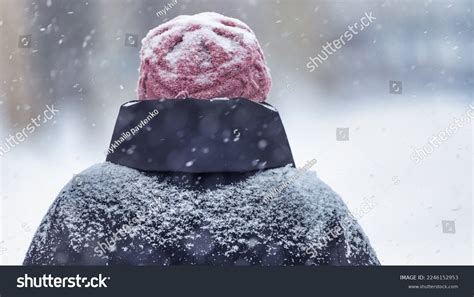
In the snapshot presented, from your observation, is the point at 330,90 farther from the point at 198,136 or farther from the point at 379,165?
the point at 198,136

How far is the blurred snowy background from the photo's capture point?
1577 mm

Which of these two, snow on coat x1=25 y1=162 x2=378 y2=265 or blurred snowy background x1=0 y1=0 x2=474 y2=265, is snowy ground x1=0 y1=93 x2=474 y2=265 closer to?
blurred snowy background x1=0 y1=0 x2=474 y2=265

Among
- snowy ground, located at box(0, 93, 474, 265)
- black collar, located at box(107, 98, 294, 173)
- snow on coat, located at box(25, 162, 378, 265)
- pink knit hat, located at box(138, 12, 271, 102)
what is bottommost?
snowy ground, located at box(0, 93, 474, 265)

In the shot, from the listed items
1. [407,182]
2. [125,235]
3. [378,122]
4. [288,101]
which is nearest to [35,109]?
[288,101]

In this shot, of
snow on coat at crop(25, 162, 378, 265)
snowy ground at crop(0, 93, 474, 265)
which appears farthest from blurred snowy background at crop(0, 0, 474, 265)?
snow on coat at crop(25, 162, 378, 265)

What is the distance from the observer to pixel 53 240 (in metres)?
0.95

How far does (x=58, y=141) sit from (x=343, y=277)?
0.92 meters

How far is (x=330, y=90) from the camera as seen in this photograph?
1.68 m

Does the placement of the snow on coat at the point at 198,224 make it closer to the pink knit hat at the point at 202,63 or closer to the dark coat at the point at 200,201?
the dark coat at the point at 200,201

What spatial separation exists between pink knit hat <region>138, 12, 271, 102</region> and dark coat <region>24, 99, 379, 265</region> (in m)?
0.02

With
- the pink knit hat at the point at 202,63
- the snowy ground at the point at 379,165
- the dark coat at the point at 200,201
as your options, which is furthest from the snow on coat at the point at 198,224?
the snowy ground at the point at 379,165

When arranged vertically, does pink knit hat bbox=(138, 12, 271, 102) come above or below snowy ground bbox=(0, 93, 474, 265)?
above

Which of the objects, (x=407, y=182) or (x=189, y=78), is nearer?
(x=189, y=78)

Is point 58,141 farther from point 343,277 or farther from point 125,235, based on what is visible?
point 343,277
